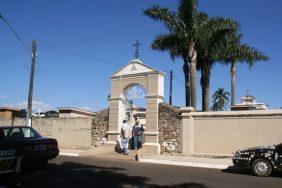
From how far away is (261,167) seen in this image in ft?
45.4

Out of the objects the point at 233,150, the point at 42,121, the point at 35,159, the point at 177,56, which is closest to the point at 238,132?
the point at 233,150

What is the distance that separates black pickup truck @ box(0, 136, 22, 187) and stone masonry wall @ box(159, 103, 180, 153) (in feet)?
44.6

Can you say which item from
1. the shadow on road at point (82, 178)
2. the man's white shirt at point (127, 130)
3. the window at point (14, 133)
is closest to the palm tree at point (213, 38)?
the man's white shirt at point (127, 130)

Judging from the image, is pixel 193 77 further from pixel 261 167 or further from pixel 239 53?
pixel 261 167

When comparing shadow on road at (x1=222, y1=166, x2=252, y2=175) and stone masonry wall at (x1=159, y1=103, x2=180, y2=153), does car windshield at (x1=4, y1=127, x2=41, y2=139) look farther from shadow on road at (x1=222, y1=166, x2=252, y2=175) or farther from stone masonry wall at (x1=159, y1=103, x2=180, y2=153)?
stone masonry wall at (x1=159, y1=103, x2=180, y2=153)

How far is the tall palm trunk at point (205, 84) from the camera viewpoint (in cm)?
2542

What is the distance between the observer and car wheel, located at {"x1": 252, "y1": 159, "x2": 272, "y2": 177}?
13.7 m

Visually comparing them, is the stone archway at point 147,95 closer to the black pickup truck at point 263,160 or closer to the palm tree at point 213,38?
the palm tree at point 213,38

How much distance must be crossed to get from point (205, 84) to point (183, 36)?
4321 mm

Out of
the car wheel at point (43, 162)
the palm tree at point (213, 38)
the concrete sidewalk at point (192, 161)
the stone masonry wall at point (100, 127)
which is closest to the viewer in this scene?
the car wheel at point (43, 162)

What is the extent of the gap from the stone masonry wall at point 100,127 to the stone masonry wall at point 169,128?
3.75m

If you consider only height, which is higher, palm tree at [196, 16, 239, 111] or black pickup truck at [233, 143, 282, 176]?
palm tree at [196, 16, 239, 111]

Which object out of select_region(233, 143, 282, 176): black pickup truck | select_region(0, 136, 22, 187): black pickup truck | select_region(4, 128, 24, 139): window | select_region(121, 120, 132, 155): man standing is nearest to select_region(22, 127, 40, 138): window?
select_region(4, 128, 24, 139): window

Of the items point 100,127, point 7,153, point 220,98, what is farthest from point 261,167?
point 220,98
